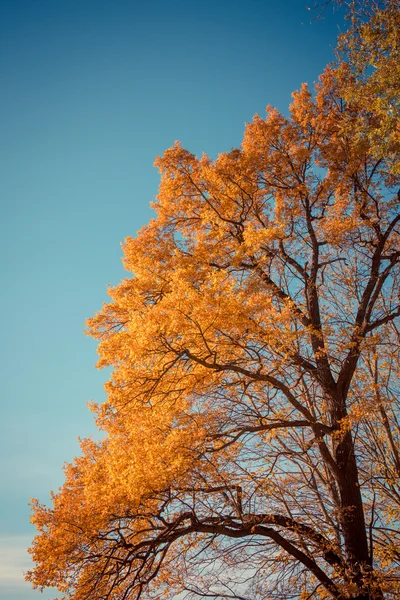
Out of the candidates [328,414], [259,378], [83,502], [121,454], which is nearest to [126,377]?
[121,454]

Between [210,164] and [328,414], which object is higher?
[210,164]

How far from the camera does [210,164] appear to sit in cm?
847

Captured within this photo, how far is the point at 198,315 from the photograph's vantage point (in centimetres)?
551

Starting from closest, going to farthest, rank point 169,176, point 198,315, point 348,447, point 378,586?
point 198,315, point 378,586, point 348,447, point 169,176

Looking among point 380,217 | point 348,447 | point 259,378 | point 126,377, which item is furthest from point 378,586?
point 380,217

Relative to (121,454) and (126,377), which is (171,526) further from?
(126,377)

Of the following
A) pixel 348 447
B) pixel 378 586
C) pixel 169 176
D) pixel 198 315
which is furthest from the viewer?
pixel 169 176

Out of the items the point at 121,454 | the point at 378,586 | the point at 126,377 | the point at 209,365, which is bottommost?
the point at 378,586

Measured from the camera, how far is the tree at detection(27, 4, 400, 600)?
5648 millimetres

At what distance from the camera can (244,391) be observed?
704cm

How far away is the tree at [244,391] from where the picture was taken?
5648 mm

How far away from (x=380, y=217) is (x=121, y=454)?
6195mm

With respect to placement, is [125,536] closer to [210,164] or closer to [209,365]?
[209,365]

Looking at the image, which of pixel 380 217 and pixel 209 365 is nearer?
pixel 209 365
